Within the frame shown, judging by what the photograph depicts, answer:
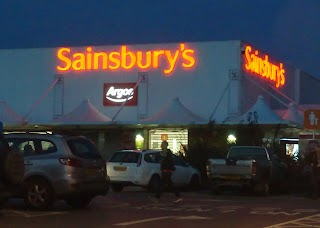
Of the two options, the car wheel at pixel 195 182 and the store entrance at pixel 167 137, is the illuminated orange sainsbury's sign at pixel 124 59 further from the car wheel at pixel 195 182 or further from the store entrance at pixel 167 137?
the car wheel at pixel 195 182

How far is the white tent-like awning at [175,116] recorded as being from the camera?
3550 cm

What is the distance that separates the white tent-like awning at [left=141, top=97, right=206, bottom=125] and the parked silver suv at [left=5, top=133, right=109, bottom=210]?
19959 millimetres

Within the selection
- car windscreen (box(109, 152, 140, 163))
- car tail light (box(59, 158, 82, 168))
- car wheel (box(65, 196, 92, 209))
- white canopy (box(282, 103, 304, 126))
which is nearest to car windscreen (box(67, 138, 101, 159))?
car tail light (box(59, 158, 82, 168))

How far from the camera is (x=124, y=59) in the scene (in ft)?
126

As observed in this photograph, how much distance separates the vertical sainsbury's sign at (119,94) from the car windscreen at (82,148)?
2236cm

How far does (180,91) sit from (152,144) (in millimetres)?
3567

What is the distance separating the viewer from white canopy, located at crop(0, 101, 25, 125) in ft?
126

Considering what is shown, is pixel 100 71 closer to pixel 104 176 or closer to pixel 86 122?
pixel 86 122

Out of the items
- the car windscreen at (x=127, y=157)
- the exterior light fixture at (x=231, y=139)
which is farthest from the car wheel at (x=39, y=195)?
the exterior light fixture at (x=231, y=139)

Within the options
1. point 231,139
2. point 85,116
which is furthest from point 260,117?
point 85,116

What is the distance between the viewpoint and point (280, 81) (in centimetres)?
4356

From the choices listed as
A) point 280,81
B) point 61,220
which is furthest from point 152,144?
point 61,220

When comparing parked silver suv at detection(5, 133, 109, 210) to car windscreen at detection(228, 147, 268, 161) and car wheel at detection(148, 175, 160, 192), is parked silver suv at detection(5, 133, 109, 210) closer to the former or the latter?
car wheel at detection(148, 175, 160, 192)

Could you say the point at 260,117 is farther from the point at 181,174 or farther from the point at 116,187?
the point at 116,187
